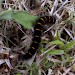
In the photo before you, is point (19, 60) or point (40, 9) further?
point (40, 9)

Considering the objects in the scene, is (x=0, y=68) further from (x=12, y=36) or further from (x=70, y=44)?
(x=70, y=44)

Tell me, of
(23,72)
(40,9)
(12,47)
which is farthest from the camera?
(40,9)

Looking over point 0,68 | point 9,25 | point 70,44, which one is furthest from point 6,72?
point 70,44

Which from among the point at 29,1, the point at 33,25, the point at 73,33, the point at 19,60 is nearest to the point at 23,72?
the point at 19,60

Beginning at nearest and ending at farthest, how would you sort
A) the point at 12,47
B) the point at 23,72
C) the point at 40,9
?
the point at 23,72
the point at 12,47
the point at 40,9

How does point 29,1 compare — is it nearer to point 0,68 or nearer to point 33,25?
point 33,25

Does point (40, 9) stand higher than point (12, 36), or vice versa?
point (40, 9)

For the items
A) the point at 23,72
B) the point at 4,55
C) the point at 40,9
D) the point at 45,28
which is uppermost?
the point at 40,9
